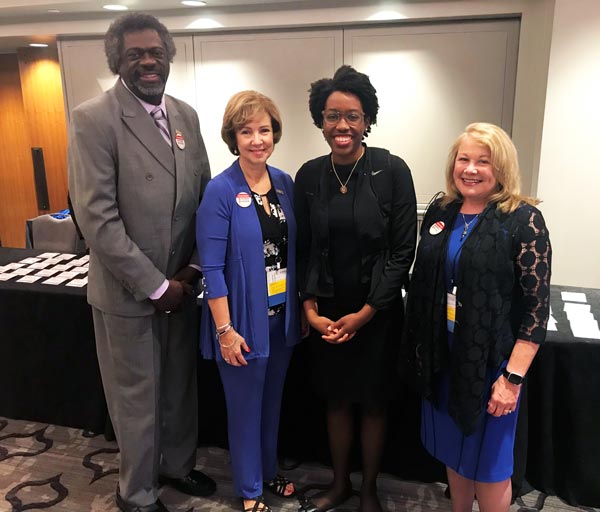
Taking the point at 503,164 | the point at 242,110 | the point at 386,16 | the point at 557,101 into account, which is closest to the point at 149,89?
the point at 242,110

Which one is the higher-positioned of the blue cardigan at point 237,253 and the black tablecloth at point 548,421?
the blue cardigan at point 237,253

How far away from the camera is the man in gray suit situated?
1.59 metres

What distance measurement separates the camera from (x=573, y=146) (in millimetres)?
3086

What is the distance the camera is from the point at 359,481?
2.11 m

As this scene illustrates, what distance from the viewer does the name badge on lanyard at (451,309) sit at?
148cm

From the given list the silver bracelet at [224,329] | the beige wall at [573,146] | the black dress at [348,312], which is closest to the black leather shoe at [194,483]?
the black dress at [348,312]

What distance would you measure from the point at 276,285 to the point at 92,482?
120 centimetres

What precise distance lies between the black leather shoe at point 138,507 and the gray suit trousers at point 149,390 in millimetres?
18

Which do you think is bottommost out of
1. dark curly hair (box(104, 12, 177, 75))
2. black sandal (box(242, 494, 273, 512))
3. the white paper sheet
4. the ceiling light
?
black sandal (box(242, 494, 273, 512))

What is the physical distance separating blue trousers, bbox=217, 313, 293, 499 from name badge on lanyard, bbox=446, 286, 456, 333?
55 cm

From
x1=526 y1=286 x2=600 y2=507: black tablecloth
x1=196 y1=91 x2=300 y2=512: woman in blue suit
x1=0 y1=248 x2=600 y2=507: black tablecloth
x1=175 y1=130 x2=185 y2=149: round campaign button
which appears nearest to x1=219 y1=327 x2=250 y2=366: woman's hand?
x1=196 y1=91 x2=300 y2=512: woman in blue suit

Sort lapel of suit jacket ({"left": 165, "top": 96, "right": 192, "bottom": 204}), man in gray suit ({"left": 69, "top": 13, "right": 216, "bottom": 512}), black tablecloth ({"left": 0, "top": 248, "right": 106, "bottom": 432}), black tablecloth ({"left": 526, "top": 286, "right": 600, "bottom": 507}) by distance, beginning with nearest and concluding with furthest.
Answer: man in gray suit ({"left": 69, "top": 13, "right": 216, "bottom": 512}) < lapel of suit jacket ({"left": 165, "top": 96, "right": 192, "bottom": 204}) < black tablecloth ({"left": 526, "top": 286, "right": 600, "bottom": 507}) < black tablecloth ({"left": 0, "top": 248, "right": 106, "bottom": 432})

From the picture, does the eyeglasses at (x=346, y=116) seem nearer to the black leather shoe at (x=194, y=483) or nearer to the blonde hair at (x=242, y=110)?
the blonde hair at (x=242, y=110)

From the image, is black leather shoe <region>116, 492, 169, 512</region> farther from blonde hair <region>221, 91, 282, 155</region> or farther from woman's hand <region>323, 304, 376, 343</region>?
blonde hair <region>221, 91, 282, 155</region>
